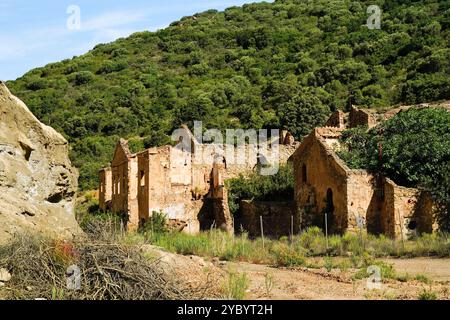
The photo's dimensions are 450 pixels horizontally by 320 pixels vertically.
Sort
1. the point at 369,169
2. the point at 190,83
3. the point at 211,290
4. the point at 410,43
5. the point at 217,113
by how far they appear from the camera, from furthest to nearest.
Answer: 1. the point at 190,83
2. the point at 410,43
3. the point at 217,113
4. the point at 369,169
5. the point at 211,290

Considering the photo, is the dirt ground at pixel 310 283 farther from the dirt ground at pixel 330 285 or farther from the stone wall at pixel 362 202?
the stone wall at pixel 362 202

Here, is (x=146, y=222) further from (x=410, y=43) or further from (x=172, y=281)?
(x=410, y=43)

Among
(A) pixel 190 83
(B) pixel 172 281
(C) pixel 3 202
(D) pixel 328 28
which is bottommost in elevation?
(B) pixel 172 281

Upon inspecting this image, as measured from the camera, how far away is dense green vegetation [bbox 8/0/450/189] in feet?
186

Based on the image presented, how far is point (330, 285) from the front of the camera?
547 inches

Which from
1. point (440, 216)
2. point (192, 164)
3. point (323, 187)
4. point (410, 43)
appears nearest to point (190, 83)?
point (410, 43)

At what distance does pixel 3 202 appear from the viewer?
32.6 feet

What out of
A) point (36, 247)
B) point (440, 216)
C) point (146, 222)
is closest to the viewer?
point (36, 247)

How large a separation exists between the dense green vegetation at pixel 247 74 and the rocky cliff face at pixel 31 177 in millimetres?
40529

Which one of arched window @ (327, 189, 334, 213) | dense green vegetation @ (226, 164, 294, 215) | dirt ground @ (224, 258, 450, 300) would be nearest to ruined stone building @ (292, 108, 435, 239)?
arched window @ (327, 189, 334, 213)

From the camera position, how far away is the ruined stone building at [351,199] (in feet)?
85.6

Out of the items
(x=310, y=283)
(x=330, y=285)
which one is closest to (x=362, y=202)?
(x=310, y=283)

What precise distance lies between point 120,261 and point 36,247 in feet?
3.88

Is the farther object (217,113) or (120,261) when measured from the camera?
(217,113)
